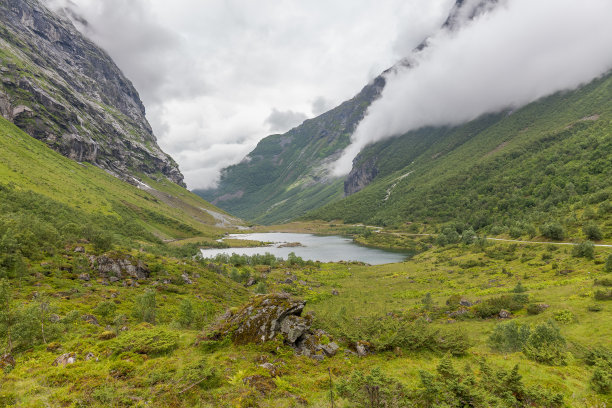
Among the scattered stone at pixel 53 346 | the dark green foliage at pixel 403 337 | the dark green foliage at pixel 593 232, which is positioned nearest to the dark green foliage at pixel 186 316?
the scattered stone at pixel 53 346

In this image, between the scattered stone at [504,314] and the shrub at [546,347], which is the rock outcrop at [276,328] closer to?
the shrub at [546,347]

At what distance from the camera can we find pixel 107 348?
1584cm

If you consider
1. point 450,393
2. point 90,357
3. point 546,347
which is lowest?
point 546,347

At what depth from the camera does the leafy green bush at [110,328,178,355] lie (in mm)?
15617

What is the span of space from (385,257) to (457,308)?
86.9 metres

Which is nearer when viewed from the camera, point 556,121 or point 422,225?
point 422,225

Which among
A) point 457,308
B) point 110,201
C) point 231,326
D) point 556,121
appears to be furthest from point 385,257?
point 556,121

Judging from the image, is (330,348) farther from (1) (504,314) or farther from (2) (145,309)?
(1) (504,314)

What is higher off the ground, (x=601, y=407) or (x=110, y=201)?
(x=110, y=201)

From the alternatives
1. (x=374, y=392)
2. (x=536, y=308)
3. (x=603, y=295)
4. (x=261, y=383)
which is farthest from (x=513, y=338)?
(x=261, y=383)

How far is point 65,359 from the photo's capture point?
14.5 meters

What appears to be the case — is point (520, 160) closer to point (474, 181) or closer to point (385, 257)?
point (474, 181)

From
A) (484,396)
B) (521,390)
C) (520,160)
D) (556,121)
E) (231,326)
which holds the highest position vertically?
(556,121)

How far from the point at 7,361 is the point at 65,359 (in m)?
2.96
